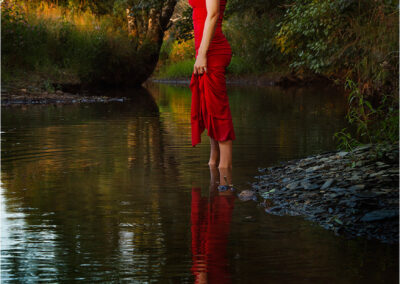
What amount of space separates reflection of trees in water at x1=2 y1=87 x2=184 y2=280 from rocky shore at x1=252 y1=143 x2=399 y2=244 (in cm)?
90

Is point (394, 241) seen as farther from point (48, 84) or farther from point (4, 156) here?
point (48, 84)

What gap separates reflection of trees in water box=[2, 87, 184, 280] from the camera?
148 inches

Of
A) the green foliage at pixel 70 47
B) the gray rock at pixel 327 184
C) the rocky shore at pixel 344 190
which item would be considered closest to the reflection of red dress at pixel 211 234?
the rocky shore at pixel 344 190

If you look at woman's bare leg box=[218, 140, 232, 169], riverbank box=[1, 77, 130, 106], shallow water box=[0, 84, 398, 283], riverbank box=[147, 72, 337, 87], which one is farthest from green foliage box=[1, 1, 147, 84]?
woman's bare leg box=[218, 140, 232, 169]

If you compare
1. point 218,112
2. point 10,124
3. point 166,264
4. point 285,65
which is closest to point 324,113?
point 10,124

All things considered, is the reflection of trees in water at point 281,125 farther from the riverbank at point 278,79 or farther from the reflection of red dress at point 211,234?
the riverbank at point 278,79

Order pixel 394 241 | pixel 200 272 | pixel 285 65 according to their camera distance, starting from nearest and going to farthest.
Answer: pixel 200 272, pixel 394 241, pixel 285 65

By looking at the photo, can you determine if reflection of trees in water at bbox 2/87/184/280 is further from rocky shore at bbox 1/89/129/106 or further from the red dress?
rocky shore at bbox 1/89/129/106

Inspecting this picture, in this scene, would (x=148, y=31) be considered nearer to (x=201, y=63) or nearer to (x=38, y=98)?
(x=38, y=98)

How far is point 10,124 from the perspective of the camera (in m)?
11.2

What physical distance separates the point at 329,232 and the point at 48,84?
52.3 feet

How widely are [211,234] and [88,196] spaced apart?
1482mm

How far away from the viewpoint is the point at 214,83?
6598 mm

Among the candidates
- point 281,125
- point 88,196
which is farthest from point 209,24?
point 281,125
